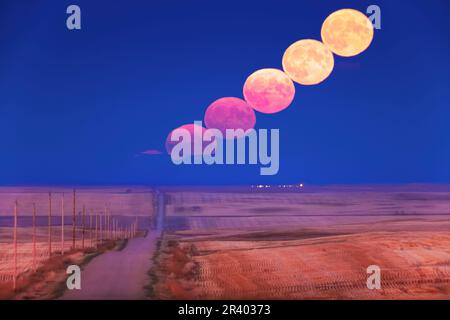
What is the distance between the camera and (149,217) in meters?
91.5

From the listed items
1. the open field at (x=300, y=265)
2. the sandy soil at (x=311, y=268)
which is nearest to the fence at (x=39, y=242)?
the open field at (x=300, y=265)

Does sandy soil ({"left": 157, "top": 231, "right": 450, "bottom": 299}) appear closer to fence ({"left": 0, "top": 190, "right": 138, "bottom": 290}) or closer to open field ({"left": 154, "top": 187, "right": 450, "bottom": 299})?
open field ({"left": 154, "top": 187, "right": 450, "bottom": 299})

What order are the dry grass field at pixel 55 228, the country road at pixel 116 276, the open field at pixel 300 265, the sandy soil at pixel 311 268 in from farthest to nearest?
the dry grass field at pixel 55 228
the open field at pixel 300 265
the sandy soil at pixel 311 268
the country road at pixel 116 276

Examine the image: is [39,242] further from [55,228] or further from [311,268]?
[311,268]

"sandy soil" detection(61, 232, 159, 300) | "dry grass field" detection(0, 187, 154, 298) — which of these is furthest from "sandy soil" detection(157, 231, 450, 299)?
"dry grass field" detection(0, 187, 154, 298)

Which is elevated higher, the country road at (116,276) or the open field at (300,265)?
the country road at (116,276)

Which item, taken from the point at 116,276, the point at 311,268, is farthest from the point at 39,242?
the point at 116,276

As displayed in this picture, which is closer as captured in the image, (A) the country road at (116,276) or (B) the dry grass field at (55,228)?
(A) the country road at (116,276)

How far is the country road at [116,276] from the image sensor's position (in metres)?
23.5

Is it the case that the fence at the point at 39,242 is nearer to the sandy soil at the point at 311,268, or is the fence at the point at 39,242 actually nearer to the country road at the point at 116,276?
the country road at the point at 116,276

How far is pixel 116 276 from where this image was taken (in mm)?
28703

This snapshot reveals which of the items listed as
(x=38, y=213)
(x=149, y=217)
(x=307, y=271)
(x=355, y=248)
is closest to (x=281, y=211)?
(x=149, y=217)
